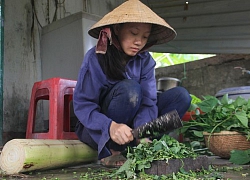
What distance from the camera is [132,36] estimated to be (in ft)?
7.29

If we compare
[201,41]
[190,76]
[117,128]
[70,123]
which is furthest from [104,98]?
[190,76]

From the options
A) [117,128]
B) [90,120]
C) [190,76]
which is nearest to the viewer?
[117,128]

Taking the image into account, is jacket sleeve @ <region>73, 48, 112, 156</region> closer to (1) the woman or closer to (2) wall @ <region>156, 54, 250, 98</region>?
(1) the woman

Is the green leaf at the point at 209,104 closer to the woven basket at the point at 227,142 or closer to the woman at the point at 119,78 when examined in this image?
the woven basket at the point at 227,142

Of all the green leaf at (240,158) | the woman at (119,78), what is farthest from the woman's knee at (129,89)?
the green leaf at (240,158)

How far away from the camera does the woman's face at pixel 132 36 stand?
221cm

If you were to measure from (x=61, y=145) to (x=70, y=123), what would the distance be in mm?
1224

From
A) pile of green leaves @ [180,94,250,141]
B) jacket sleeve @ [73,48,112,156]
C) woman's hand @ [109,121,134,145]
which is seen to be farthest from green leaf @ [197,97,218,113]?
woman's hand @ [109,121,134,145]

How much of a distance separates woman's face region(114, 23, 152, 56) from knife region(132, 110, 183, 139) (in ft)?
1.94

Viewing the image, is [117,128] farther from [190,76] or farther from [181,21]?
[190,76]

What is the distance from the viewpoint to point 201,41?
5719 millimetres

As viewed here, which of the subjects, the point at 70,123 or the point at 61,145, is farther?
the point at 70,123

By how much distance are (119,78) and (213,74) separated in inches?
189

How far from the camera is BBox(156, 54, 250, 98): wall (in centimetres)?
656
